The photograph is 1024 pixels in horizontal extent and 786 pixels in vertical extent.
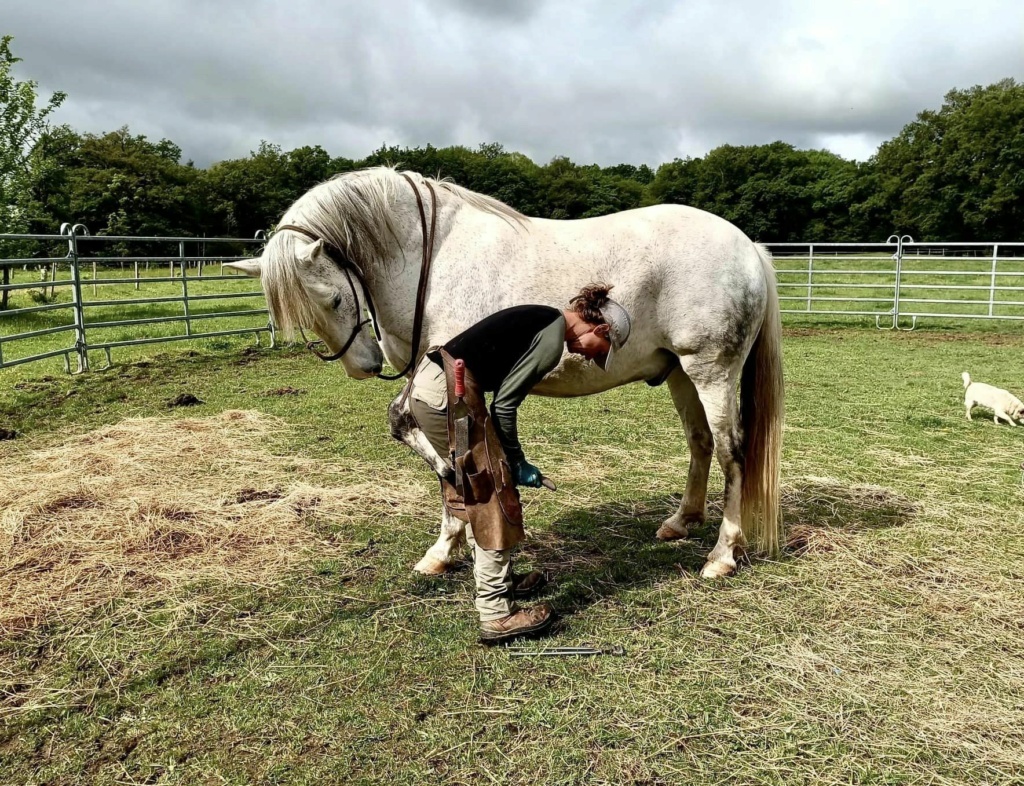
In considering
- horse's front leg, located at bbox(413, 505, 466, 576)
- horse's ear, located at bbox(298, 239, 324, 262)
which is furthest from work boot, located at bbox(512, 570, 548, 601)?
horse's ear, located at bbox(298, 239, 324, 262)

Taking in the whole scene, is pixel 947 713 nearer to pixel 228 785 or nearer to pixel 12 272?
pixel 228 785

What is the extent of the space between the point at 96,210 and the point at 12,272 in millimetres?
26165

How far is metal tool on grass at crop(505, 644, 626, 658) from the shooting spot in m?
2.64

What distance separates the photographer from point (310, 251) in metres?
2.92

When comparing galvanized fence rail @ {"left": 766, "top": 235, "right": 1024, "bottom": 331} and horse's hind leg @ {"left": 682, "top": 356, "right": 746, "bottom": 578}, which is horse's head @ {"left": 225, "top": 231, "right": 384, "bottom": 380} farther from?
galvanized fence rail @ {"left": 766, "top": 235, "right": 1024, "bottom": 331}

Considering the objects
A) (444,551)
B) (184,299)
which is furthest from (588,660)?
(184,299)

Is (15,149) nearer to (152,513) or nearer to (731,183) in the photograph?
(152,513)

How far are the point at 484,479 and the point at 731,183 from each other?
6399 centimetres

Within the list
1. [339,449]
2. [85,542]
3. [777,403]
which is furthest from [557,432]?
[85,542]

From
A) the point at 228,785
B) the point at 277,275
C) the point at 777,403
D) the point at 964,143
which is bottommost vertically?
the point at 228,785

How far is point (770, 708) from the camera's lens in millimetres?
2316

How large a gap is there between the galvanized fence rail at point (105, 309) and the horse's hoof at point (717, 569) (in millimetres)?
5810

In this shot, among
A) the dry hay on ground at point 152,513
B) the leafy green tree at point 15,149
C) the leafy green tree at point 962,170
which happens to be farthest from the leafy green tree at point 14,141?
the leafy green tree at point 962,170

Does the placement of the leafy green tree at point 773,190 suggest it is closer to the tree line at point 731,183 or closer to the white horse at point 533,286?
the tree line at point 731,183
